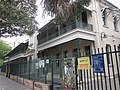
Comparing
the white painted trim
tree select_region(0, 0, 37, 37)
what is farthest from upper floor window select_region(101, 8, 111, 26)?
tree select_region(0, 0, 37, 37)

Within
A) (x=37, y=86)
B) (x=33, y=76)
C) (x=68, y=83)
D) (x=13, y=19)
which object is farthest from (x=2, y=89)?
(x=68, y=83)

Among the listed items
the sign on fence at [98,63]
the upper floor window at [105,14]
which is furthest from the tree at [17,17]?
the sign on fence at [98,63]

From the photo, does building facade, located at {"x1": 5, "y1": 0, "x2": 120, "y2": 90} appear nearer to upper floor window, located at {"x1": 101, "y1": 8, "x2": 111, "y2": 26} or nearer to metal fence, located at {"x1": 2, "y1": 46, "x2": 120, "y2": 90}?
upper floor window, located at {"x1": 101, "y1": 8, "x2": 111, "y2": 26}

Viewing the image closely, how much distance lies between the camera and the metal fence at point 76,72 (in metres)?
4.93

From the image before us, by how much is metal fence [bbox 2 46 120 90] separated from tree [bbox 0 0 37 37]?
13.6 ft

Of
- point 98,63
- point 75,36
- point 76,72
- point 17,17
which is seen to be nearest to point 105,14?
point 75,36

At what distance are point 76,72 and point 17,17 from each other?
10.1 meters

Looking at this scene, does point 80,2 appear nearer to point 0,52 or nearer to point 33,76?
point 33,76

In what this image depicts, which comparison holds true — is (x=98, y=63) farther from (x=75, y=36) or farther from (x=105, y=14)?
(x=105, y=14)

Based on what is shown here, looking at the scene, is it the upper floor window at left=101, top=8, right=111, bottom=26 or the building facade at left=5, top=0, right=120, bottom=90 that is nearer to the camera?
the building facade at left=5, top=0, right=120, bottom=90

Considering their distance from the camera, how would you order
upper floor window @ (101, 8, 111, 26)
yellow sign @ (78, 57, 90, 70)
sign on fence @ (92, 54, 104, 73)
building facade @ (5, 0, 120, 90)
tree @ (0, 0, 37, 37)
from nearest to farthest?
1. sign on fence @ (92, 54, 104, 73)
2. yellow sign @ (78, 57, 90, 70)
3. tree @ (0, 0, 37, 37)
4. building facade @ (5, 0, 120, 90)
5. upper floor window @ (101, 8, 111, 26)

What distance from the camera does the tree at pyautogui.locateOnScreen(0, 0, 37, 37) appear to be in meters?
12.8

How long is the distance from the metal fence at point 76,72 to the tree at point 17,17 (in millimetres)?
4140

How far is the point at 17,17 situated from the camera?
14750 mm
